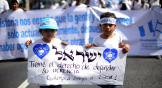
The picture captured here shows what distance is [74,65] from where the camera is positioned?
2.07 meters

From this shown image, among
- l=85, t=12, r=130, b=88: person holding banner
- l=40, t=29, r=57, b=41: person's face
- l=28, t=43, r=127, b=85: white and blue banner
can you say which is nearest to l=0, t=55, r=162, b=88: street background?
l=28, t=43, r=127, b=85: white and blue banner

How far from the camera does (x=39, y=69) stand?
6.64 ft

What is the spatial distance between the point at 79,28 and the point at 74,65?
276 cm

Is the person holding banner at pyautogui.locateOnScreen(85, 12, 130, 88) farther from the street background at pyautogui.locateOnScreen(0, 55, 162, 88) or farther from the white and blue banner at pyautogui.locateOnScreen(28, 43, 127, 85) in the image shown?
the street background at pyautogui.locateOnScreen(0, 55, 162, 88)

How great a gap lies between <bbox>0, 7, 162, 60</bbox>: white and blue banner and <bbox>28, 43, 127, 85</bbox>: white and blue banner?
2626mm

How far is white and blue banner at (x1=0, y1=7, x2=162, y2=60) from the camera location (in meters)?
4.55

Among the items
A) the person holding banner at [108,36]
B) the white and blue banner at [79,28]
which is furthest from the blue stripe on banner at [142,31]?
the person holding banner at [108,36]

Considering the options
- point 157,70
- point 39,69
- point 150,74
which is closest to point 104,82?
point 39,69

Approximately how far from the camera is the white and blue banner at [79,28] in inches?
179

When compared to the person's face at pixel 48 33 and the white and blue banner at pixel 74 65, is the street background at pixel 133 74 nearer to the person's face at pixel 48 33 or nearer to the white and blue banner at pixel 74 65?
the white and blue banner at pixel 74 65

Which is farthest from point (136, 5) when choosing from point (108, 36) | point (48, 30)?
point (48, 30)

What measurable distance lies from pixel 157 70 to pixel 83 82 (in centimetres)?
248

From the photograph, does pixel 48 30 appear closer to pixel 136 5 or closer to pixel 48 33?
pixel 48 33

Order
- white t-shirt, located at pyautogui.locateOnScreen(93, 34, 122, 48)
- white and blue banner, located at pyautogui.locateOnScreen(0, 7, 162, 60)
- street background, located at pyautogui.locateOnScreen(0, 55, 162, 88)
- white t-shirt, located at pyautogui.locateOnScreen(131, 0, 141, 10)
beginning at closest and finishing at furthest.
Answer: white t-shirt, located at pyautogui.locateOnScreen(93, 34, 122, 48) → street background, located at pyautogui.locateOnScreen(0, 55, 162, 88) → white and blue banner, located at pyautogui.locateOnScreen(0, 7, 162, 60) → white t-shirt, located at pyautogui.locateOnScreen(131, 0, 141, 10)
